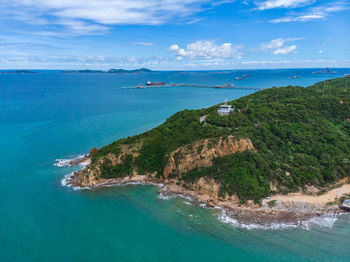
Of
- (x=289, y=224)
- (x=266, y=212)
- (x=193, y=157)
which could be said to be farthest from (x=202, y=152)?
(x=289, y=224)

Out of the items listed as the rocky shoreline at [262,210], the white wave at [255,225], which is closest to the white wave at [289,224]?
the white wave at [255,225]

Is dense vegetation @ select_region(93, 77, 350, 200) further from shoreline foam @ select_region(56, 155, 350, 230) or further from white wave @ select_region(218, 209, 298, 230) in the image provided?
white wave @ select_region(218, 209, 298, 230)

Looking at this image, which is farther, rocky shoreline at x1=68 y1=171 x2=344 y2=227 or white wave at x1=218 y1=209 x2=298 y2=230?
rocky shoreline at x1=68 y1=171 x2=344 y2=227

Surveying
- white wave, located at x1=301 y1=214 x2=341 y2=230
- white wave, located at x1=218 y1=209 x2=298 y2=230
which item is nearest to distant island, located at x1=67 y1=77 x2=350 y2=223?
white wave, located at x1=301 y1=214 x2=341 y2=230

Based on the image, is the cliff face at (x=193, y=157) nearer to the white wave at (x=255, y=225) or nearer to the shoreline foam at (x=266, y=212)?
the shoreline foam at (x=266, y=212)

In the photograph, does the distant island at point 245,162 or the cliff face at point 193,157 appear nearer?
the distant island at point 245,162

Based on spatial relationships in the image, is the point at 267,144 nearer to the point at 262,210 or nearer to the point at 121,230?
the point at 262,210

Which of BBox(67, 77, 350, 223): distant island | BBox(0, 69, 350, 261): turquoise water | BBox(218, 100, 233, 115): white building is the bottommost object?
BBox(0, 69, 350, 261): turquoise water
